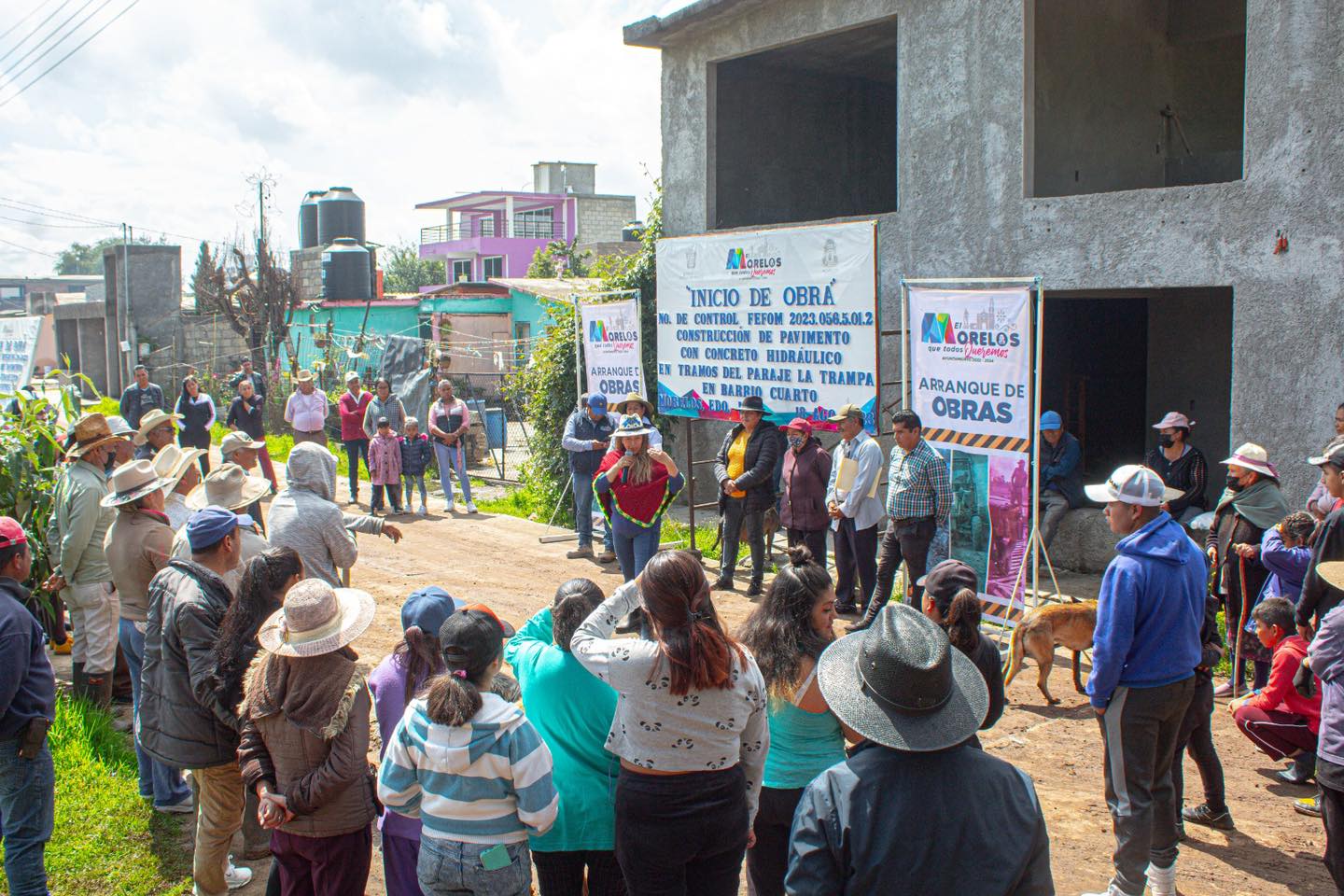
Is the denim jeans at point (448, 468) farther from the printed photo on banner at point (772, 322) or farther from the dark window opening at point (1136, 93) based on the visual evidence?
the dark window opening at point (1136, 93)

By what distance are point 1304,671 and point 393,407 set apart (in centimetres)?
1210

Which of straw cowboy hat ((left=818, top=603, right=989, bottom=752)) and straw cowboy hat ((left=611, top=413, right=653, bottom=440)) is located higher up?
straw cowboy hat ((left=611, top=413, right=653, bottom=440))

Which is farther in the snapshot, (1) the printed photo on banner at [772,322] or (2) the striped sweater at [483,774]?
(1) the printed photo on banner at [772,322]

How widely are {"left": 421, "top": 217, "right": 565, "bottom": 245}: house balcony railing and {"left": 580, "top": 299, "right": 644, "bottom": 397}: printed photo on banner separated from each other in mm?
43874

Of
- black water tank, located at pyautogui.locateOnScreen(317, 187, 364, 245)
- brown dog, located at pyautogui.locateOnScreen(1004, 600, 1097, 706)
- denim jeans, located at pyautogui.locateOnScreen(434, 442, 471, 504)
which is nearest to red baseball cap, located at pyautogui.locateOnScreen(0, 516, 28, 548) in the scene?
brown dog, located at pyautogui.locateOnScreen(1004, 600, 1097, 706)

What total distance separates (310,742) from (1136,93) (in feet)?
41.6

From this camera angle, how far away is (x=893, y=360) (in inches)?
470

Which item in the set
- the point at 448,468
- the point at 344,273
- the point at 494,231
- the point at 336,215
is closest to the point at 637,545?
the point at 448,468

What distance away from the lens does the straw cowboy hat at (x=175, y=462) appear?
7.06m

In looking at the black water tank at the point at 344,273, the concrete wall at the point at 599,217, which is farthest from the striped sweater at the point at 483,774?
the concrete wall at the point at 599,217

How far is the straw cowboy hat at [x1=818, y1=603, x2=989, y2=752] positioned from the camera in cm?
260

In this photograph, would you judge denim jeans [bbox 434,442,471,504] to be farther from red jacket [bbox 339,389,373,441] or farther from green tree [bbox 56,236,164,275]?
green tree [bbox 56,236,164,275]

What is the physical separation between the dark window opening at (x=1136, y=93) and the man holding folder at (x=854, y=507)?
400 centimetres

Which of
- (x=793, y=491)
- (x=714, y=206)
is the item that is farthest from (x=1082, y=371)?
(x=793, y=491)
